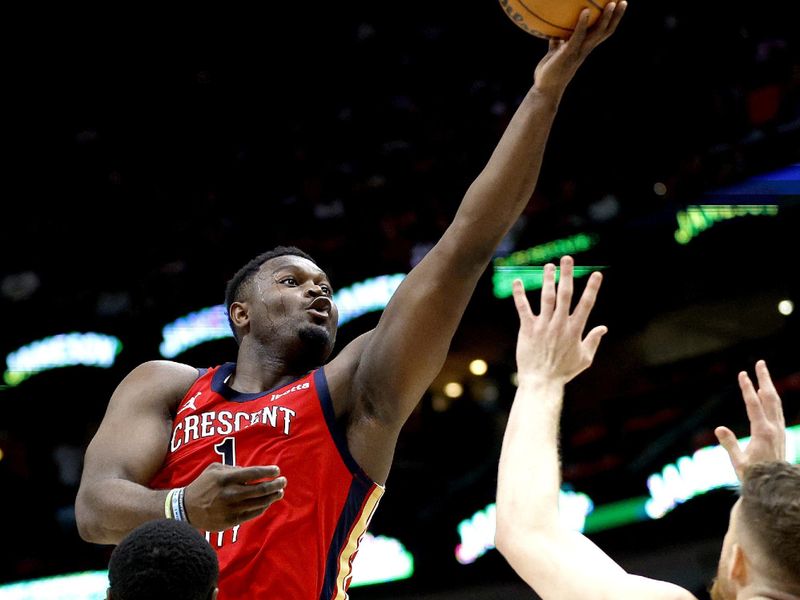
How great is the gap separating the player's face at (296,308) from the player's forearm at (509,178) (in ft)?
2.34

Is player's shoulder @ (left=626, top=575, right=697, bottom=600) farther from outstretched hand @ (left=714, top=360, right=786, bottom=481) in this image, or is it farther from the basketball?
the basketball

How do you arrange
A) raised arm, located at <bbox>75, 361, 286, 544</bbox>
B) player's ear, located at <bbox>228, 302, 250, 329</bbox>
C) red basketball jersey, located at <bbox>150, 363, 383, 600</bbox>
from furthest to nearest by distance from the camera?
player's ear, located at <bbox>228, 302, 250, 329</bbox>
red basketball jersey, located at <bbox>150, 363, 383, 600</bbox>
raised arm, located at <bbox>75, 361, 286, 544</bbox>

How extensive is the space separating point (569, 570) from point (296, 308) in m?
1.82

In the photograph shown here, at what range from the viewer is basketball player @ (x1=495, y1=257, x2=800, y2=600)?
67.3 inches

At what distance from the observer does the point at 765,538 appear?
1717mm

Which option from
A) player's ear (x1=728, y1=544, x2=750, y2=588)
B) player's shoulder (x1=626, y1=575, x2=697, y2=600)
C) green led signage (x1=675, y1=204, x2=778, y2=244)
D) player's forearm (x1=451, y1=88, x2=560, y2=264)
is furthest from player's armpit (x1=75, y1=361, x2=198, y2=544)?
green led signage (x1=675, y1=204, x2=778, y2=244)

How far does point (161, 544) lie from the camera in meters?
1.95

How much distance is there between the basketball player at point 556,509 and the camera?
1.71 metres

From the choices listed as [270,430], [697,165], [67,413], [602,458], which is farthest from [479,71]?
[270,430]

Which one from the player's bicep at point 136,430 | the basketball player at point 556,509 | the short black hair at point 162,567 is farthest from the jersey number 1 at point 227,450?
the basketball player at point 556,509

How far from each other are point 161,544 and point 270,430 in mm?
1109

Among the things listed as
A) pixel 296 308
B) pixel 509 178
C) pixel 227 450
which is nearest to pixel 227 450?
pixel 227 450

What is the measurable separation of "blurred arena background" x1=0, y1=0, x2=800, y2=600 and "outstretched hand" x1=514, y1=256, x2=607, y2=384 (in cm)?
665

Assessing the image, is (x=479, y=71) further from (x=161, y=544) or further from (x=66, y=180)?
(x=161, y=544)
